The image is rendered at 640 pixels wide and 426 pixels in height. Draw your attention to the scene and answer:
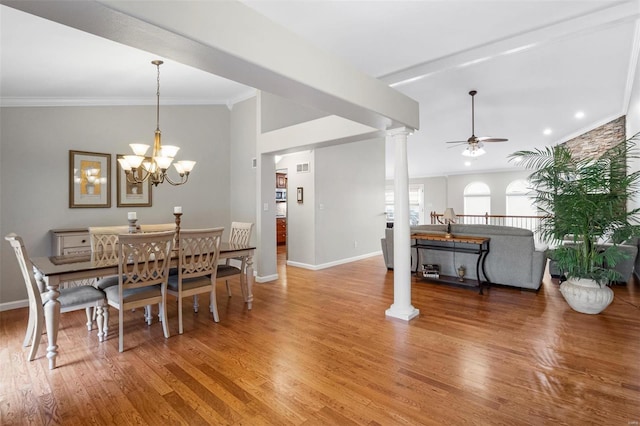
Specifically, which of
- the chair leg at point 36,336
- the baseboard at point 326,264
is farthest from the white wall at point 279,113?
the chair leg at point 36,336

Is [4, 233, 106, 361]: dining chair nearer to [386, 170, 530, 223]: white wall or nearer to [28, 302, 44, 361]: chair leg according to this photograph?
[28, 302, 44, 361]: chair leg

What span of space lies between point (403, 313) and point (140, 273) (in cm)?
265

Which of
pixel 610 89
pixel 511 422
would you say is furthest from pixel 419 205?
pixel 511 422

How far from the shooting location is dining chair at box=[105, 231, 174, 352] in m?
2.75

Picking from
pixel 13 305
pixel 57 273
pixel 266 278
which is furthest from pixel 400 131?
pixel 13 305

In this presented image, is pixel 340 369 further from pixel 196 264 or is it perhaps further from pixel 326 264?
pixel 326 264

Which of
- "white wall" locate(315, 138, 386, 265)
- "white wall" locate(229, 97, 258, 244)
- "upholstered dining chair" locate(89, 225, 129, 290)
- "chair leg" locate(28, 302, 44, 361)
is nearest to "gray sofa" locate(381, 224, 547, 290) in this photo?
"white wall" locate(315, 138, 386, 265)

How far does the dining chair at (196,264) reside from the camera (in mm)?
3174

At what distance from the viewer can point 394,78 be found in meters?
4.33

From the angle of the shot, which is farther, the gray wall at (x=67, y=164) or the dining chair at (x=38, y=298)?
the gray wall at (x=67, y=164)

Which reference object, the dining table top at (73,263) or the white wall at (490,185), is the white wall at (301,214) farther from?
the white wall at (490,185)

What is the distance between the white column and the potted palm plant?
1604mm

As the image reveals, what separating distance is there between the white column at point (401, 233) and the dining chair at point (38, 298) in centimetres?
286

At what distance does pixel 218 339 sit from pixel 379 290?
241 centimetres
